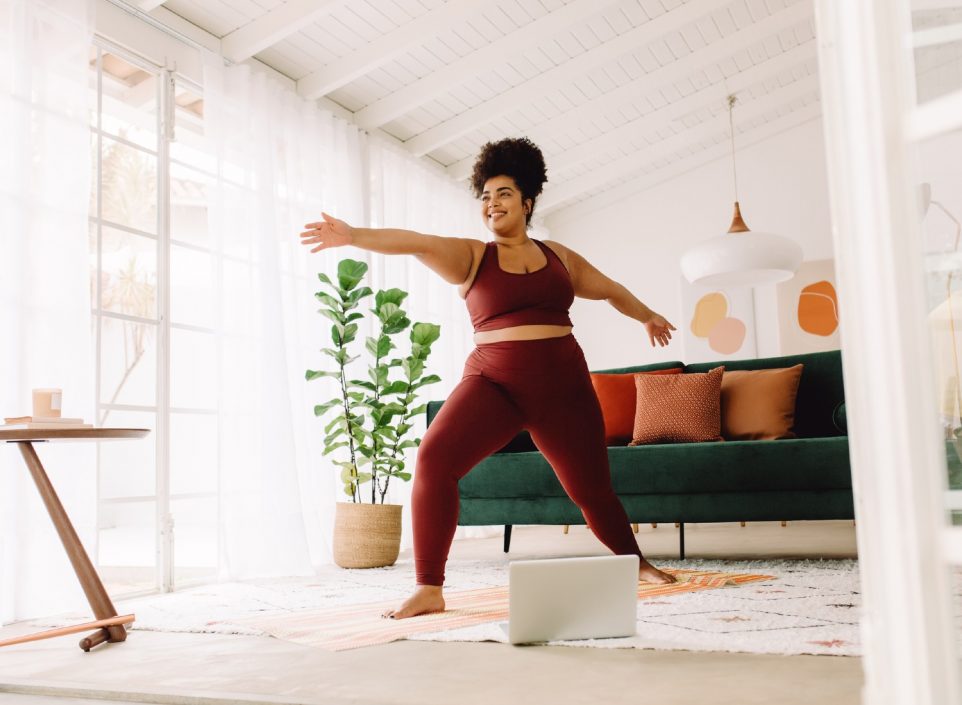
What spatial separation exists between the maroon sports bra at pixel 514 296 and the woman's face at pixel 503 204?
2.9 inches

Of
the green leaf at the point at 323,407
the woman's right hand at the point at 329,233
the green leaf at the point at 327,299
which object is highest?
the green leaf at the point at 327,299

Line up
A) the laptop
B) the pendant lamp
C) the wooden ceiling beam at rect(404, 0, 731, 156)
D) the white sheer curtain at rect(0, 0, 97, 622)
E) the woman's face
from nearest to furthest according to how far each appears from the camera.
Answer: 1. the laptop
2. the woman's face
3. the white sheer curtain at rect(0, 0, 97, 622)
4. the pendant lamp
5. the wooden ceiling beam at rect(404, 0, 731, 156)

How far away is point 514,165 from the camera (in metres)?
2.61

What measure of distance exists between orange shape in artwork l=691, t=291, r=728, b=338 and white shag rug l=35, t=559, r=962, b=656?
339cm

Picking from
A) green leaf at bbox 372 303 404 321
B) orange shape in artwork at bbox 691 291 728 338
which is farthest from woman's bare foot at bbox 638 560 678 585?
orange shape in artwork at bbox 691 291 728 338

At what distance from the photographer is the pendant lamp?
14.7ft

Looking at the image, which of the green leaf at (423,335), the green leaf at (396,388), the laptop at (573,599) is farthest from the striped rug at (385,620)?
the green leaf at (423,335)

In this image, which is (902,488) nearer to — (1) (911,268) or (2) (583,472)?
(1) (911,268)

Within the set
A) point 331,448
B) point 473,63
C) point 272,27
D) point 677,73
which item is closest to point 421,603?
point 331,448

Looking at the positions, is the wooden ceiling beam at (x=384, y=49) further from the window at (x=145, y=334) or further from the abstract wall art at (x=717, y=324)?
the abstract wall art at (x=717, y=324)

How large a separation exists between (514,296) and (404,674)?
3.88 ft

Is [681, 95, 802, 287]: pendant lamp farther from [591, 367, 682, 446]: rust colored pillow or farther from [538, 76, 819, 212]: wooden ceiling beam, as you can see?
[538, 76, 819, 212]: wooden ceiling beam

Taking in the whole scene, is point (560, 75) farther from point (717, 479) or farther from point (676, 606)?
point (676, 606)

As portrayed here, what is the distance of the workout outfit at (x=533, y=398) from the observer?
2.40 metres
